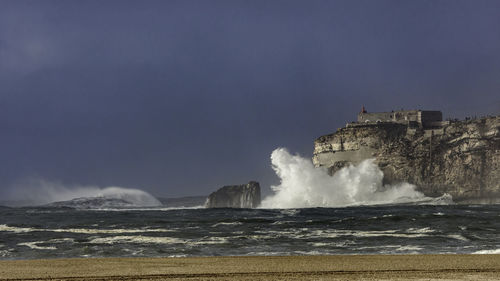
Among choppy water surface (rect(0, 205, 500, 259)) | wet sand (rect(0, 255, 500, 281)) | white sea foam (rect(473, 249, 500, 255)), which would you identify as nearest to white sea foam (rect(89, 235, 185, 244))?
choppy water surface (rect(0, 205, 500, 259))

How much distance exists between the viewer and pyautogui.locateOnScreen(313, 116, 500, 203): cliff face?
5825 cm

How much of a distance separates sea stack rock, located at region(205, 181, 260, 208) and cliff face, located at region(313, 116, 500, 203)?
10.1 m

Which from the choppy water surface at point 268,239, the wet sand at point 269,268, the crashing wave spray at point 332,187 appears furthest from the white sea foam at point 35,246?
the crashing wave spray at point 332,187

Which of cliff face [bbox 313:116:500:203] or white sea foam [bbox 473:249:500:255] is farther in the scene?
cliff face [bbox 313:116:500:203]

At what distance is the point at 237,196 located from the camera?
73.2 meters

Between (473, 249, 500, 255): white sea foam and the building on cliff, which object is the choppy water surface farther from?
the building on cliff

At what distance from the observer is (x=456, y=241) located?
18094mm

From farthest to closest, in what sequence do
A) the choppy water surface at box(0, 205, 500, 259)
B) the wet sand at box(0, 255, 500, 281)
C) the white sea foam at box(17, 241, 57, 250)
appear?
1. the white sea foam at box(17, 241, 57, 250)
2. the choppy water surface at box(0, 205, 500, 259)
3. the wet sand at box(0, 255, 500, 281)

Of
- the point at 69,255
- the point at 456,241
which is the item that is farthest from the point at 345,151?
the point at 69,255

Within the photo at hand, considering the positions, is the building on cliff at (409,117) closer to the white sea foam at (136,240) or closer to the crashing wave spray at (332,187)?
the crashing wave spray at (332,187)

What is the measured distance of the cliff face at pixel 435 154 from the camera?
58250mm

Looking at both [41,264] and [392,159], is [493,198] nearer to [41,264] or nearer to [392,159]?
[392,159]

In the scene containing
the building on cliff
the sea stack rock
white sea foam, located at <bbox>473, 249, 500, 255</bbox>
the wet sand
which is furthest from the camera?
the sea stack rock

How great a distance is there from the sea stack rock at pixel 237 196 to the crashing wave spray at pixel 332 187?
299 centimetres
